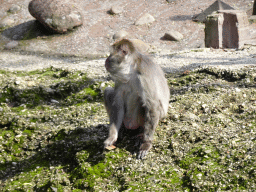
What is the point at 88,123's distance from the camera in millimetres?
4621

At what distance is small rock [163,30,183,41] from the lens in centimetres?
1251

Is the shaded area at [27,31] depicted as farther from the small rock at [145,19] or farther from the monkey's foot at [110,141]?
the monkey's foot at [110,141]

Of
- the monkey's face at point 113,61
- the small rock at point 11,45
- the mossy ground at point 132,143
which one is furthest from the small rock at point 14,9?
the monkey's face at point 113,61

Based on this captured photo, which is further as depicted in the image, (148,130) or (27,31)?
(27,31)

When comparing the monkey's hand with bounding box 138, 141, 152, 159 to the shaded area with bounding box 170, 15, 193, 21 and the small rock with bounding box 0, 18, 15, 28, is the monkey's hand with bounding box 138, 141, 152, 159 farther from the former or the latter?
the small rock with bounding box 0, 18, 15, 28

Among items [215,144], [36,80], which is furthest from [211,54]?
[215,144]

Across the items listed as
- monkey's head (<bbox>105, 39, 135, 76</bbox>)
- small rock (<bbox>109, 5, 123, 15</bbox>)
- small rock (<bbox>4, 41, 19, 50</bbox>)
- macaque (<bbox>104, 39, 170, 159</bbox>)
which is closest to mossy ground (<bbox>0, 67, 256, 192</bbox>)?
macaque (<bbox>104, 39, 170, 159</bbox>)

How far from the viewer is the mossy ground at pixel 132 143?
3146 mm

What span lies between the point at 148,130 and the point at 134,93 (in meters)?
0.48

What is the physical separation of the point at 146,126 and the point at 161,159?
435mm

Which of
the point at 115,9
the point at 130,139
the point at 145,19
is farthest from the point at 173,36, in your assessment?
the point at 130,139

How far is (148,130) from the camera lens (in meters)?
3.48

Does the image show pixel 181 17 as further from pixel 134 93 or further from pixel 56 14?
pixel 134 93

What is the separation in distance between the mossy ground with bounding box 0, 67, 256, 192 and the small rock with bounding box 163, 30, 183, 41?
6537 mm
